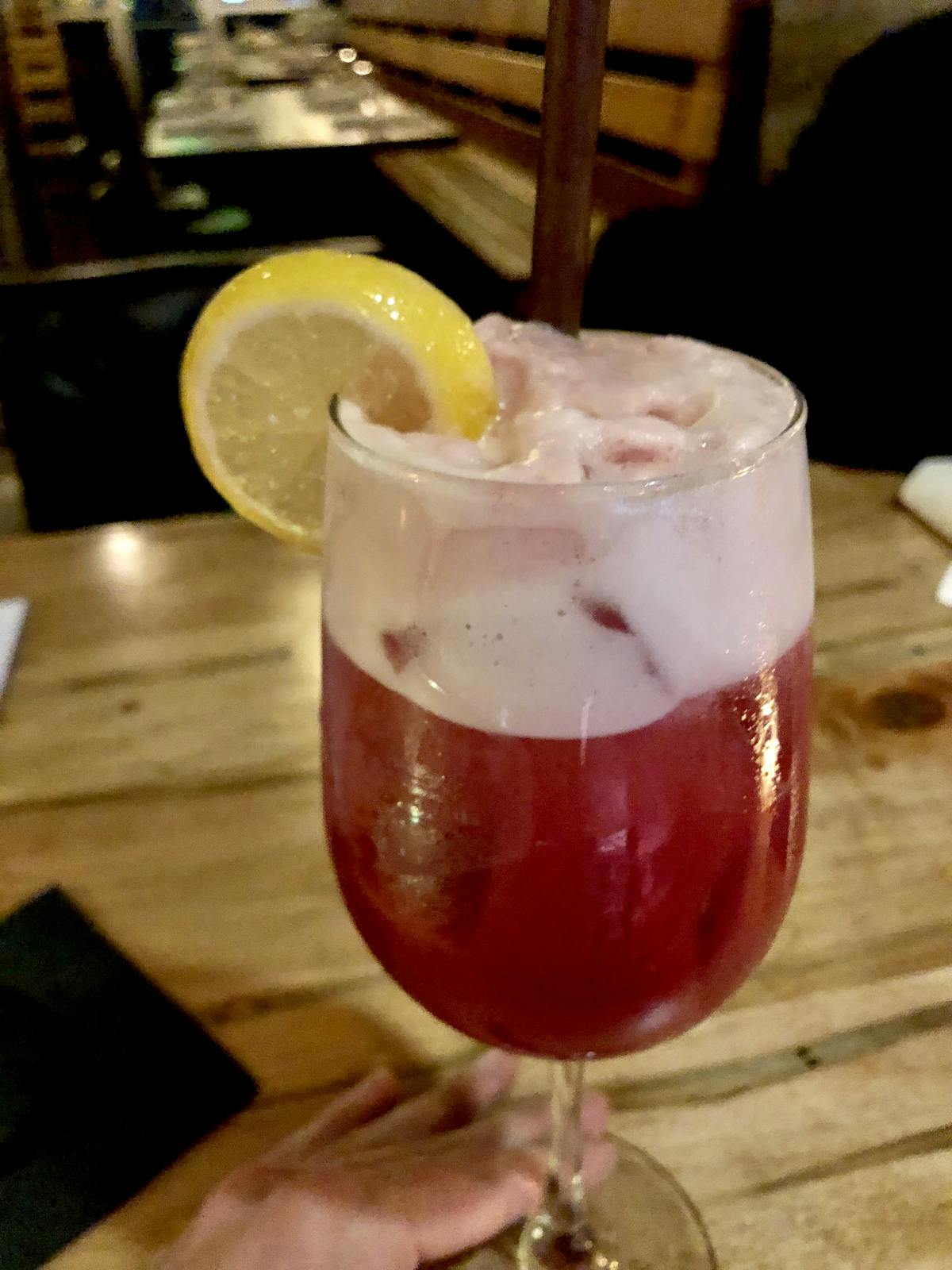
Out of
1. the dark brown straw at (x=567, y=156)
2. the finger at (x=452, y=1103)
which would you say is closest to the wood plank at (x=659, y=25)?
the dark brown straw at (x=567, y=156)

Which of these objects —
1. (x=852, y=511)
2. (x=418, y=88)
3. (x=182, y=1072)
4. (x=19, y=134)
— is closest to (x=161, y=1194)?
(x=182, y=1072)

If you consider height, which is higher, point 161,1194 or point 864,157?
point 864,157

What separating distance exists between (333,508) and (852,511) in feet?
3.35

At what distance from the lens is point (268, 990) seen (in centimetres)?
80

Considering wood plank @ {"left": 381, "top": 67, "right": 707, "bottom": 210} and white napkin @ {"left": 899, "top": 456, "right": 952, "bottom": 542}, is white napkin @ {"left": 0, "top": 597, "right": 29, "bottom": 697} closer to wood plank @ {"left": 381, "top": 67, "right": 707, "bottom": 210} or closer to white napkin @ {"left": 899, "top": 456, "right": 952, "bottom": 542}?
wood plank @ {"left": 381, "top": 67, "right": 707, "bottom": 210}

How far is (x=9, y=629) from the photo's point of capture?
1.20 m

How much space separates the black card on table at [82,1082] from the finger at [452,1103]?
0.33 ft

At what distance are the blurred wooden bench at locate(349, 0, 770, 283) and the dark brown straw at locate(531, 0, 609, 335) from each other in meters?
0.63

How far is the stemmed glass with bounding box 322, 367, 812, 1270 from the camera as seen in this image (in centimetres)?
47

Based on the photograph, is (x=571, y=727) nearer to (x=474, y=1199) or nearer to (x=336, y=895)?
(x=474, y=1199)

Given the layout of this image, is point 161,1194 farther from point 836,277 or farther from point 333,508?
point 836,277

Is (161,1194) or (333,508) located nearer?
(333,508)

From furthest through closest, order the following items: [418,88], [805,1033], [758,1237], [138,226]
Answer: [418,88] → [138,226] → [805,1033] → [758,1237]

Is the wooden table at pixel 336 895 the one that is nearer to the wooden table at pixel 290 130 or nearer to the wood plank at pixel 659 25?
the wood plank at pixel 659 25
